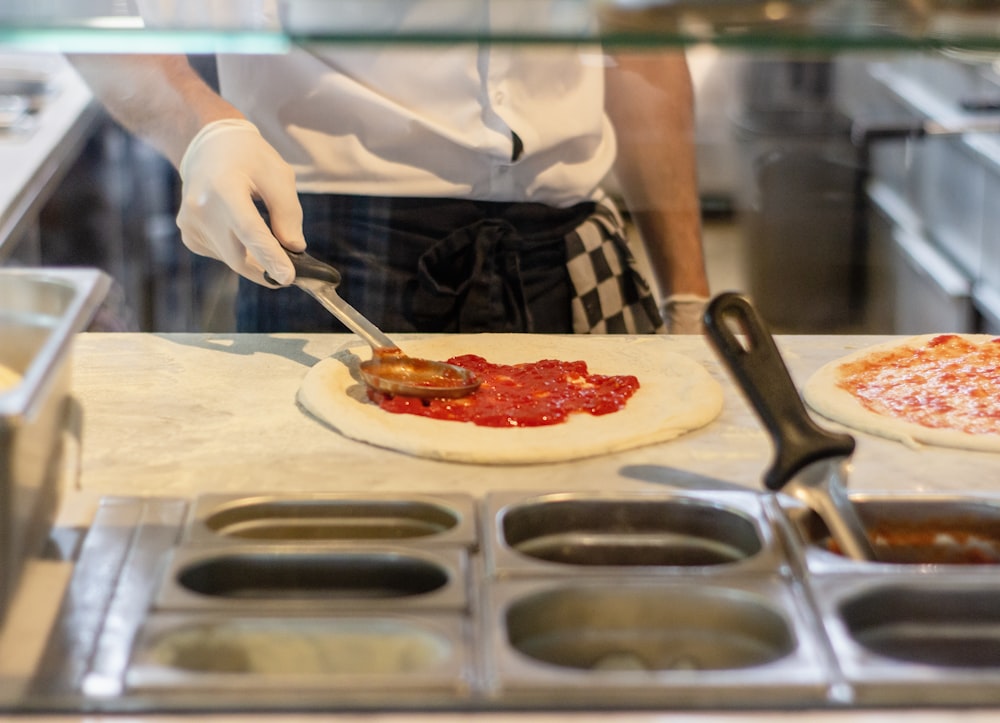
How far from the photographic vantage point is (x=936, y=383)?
56.1 inches

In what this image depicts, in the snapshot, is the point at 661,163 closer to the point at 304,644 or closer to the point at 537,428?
the point at 537,428

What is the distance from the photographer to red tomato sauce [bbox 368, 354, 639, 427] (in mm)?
1310

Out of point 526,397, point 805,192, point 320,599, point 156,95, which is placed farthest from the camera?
point 805,192

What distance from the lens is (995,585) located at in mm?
938

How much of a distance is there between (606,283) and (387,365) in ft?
1.46

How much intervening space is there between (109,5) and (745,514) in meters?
0.68

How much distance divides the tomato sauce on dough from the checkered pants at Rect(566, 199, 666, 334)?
0.35 m

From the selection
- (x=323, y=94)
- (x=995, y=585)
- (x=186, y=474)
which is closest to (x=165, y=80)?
(x=323, y=94)

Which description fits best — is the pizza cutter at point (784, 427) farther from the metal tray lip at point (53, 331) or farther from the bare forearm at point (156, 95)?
the bare forearm at point (156, 95)

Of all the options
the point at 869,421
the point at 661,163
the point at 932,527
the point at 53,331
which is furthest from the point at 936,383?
the point at 53,331

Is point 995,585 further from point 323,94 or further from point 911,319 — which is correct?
point 911,319

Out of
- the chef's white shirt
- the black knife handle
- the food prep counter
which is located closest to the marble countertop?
the food prep counter

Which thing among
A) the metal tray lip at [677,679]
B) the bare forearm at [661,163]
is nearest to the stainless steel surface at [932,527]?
the metal tray lip at [677,679]

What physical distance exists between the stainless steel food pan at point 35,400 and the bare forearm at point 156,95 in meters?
0.50
